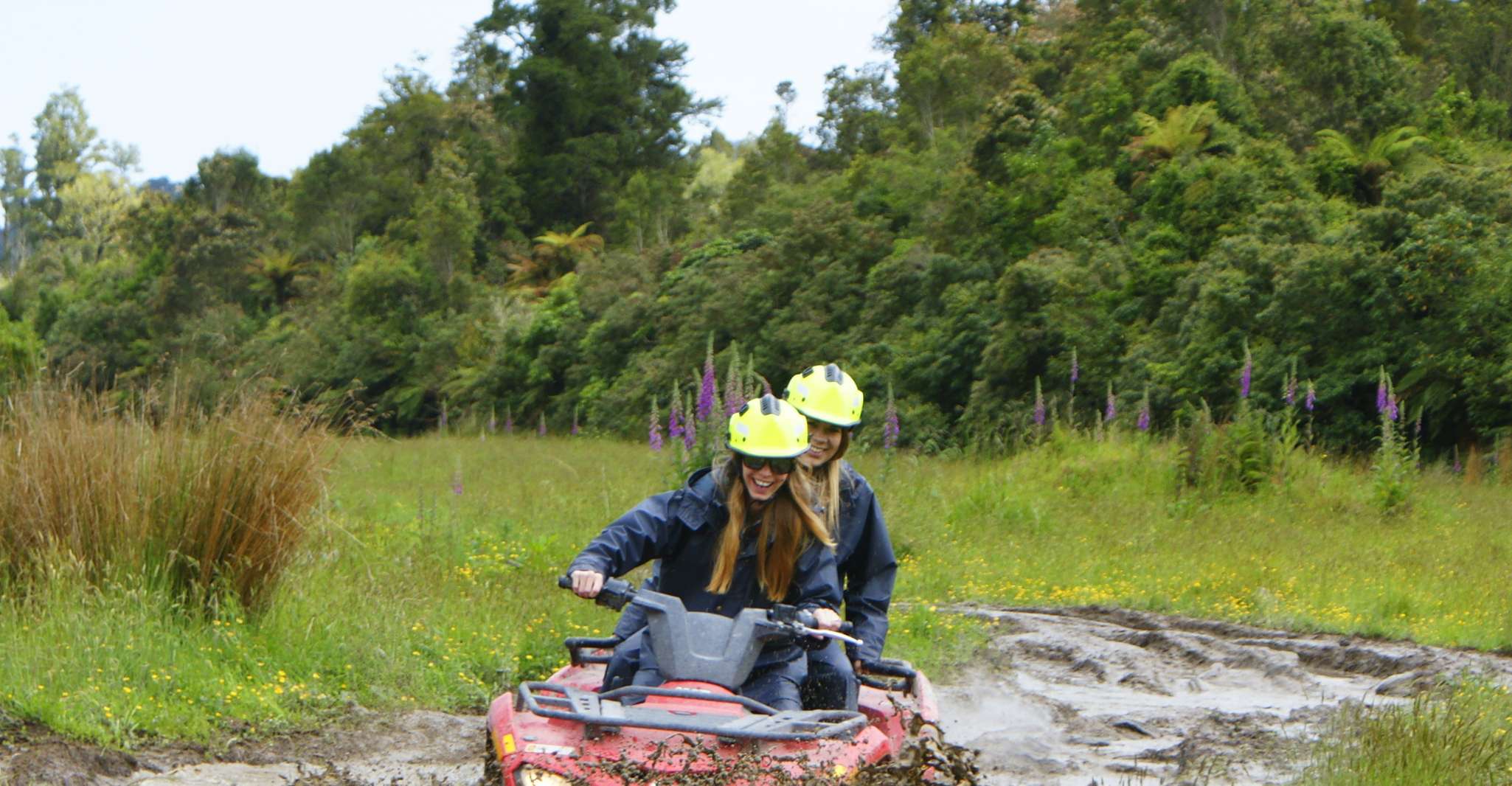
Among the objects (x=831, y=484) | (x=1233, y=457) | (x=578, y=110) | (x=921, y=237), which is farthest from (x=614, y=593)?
(x=578, y=110)

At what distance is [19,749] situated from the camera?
6.73 meters

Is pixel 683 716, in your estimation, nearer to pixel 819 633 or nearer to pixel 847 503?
pixel 819 633

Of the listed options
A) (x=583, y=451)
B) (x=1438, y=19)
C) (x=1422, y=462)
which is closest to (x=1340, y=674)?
(x=1422, y=462)

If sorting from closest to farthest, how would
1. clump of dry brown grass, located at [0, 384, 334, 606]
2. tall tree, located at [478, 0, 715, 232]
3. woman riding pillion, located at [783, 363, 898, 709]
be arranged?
woman riding pillion, located at [783, 363, 898, 709], clump of dry brown grass, located at [0, 384, 334, 606], tall tree, located at [478, 0, 715, 232]

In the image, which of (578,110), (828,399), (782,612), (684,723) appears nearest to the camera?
(684,723)

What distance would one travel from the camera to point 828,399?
261 inches

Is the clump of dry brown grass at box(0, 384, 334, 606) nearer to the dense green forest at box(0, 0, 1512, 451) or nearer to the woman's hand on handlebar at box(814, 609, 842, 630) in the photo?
the dense green forest at box(0, 0, 1512, 451)

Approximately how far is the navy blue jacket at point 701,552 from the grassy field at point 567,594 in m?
2.56

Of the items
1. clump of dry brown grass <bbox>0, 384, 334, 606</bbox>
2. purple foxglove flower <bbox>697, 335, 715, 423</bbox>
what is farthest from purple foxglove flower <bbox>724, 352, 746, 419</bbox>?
clump of dry brown grass <bbox>0, 384, 334, 606</bbox>

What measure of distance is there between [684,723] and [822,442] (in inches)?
80.1

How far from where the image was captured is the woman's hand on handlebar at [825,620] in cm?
549

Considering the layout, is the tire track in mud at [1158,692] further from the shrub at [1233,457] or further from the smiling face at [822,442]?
the shrub at [1233,457]

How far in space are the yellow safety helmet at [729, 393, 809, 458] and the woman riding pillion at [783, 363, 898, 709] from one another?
678 mm

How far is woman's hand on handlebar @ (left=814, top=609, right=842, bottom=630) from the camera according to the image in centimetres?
549
